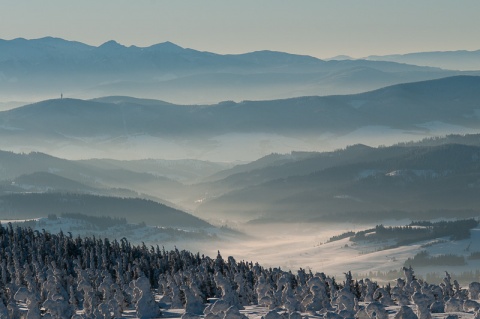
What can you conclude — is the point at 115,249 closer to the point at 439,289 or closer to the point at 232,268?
the point at 232,268

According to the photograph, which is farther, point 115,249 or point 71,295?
point 115,249

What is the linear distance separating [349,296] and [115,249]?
118ft

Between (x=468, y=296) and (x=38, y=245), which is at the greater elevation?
(x=38, y=245)

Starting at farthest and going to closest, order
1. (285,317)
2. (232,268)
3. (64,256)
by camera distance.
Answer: (64,256) < (232,268) < (285,317)

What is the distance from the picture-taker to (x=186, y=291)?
4003 cm

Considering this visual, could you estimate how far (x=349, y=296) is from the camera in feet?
118

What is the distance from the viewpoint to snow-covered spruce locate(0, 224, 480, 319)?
3603 centimetres

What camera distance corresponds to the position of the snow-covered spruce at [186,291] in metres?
36.0

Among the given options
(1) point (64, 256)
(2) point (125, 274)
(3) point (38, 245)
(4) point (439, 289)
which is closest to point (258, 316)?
(4) point (439, 289)

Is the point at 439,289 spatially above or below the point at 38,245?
below

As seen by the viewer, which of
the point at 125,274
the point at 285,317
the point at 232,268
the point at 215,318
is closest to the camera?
the point at 215,318

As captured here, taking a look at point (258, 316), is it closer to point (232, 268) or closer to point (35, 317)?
point (35, 317)

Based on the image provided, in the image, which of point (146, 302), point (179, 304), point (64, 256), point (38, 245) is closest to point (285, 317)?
point (146, 302)

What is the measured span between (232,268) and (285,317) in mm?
23762
